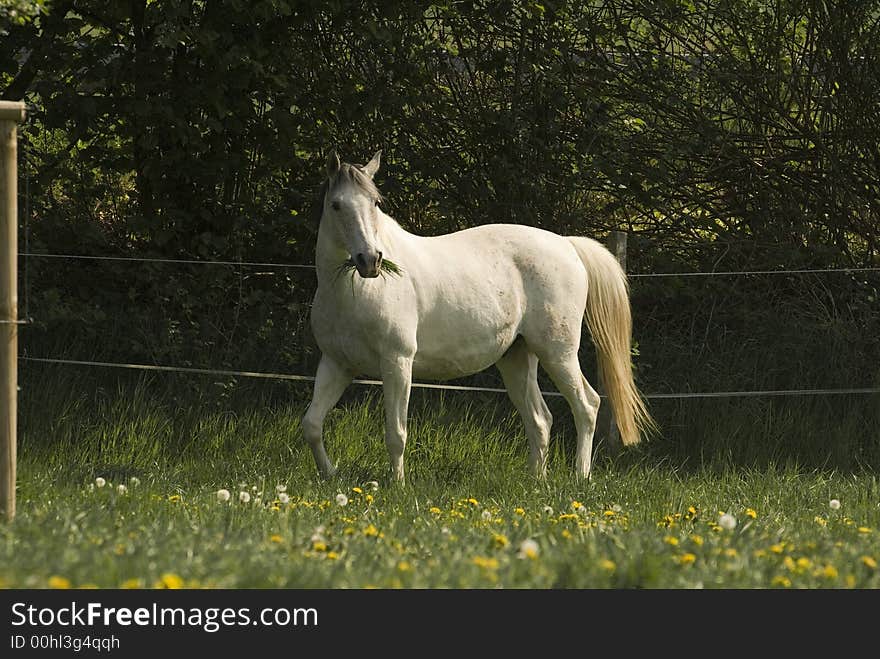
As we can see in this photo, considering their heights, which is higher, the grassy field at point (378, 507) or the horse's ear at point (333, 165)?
the horse's ear at point (333, 165)

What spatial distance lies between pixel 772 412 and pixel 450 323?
288cm

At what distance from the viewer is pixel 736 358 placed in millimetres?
9273

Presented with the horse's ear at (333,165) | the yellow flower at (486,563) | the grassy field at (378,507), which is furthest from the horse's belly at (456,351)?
the yellow flower at (486,563)

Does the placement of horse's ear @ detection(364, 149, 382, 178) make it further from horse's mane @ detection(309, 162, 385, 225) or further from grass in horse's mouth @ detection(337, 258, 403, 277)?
grass in horse's mouth @ detection(337, 258, 403, 277)

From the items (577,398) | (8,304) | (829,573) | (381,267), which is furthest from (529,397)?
(829,573)

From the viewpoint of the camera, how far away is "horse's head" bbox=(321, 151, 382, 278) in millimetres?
6238

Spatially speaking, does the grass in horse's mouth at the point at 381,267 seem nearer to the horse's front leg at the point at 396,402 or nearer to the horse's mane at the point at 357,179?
the horse's mane at the point at 357,179

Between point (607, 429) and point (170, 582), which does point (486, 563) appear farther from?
point (607, 429)

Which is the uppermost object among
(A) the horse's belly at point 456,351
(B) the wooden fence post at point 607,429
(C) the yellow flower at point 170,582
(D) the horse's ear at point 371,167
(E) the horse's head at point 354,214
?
(D) the horse's ear at point 371,167

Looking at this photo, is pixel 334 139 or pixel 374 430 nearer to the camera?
pixel 374 430

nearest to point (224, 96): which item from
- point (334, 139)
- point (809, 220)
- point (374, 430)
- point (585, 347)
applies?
point (334, 139)

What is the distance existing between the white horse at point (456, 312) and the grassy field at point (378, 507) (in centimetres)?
41

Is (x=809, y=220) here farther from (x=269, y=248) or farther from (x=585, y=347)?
(x=269, y=248)

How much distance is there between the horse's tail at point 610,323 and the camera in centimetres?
786
